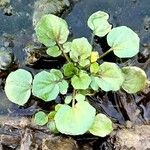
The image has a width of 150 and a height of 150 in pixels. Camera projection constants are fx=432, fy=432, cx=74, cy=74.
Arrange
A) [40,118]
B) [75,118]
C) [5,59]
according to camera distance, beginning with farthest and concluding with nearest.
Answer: [5,59] → [40,118] → [75,118]

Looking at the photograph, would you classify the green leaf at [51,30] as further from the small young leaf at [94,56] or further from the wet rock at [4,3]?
the wet rock at [4,3]

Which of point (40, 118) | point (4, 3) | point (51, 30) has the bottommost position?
point (40, 118)

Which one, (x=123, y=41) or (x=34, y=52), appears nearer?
(x=123, y=41)

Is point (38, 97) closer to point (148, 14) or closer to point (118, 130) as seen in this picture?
point (118, 130)

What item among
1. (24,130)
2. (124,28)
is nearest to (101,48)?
(124,28)

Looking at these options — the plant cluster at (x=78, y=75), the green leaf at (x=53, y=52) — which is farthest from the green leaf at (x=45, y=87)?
the green leaf at (x=53, y=52)

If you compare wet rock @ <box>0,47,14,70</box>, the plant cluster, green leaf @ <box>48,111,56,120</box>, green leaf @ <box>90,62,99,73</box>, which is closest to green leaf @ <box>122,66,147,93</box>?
the plant cluster

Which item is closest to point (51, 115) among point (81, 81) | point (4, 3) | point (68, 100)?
point (68, 100)

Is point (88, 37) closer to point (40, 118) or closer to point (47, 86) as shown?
point (47, 86)
